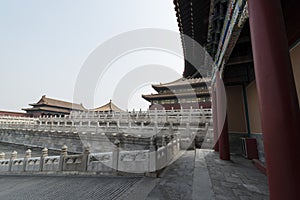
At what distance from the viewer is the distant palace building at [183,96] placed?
21886 millimetres

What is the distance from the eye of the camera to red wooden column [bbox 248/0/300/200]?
5.36 feet

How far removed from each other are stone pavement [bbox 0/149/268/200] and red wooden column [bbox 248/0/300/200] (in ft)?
5.37

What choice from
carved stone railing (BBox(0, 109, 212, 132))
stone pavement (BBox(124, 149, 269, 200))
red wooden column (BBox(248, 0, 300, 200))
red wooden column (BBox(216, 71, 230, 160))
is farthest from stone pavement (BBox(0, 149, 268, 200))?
carved stone railing (BBox(0, 109, 212, 132))

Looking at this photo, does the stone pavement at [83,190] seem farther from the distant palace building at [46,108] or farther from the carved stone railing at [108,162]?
the distant palace building at [46,108]

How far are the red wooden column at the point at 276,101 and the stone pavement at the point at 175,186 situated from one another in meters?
1.64

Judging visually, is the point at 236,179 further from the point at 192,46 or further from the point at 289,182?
the point at 192,46

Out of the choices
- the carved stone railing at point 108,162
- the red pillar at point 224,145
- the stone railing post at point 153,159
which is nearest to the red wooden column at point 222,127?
the red pillar at point 224,145

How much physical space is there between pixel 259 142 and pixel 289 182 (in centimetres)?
506

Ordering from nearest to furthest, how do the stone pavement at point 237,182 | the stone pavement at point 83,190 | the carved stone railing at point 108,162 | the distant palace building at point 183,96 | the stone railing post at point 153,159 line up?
the stone pavement at point 237,182 < the stone pavement at point 83,190 < the stone railing post at point 153,159 < the carved stone railing at point 108,162 < the distant palace building at point 183,96

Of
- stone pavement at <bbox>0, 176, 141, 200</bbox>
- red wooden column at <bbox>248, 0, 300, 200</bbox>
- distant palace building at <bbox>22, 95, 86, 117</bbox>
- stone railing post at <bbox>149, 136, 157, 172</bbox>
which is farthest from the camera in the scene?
distant palace building at <bbox>22, 95, 86, 117</bbox>

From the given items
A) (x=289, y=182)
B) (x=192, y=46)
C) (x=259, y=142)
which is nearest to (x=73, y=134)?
(x=192, y=46)

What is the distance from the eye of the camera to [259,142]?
5.83 metres

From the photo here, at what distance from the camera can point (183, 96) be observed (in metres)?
23.3

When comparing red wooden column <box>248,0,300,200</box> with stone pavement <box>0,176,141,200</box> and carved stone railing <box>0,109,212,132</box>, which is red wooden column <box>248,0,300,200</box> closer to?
stone pavement <box>0,176,141,200</box>
